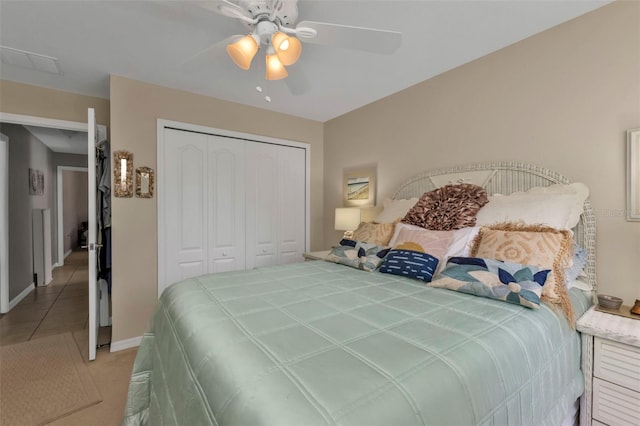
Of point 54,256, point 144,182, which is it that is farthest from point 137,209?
point 54,256

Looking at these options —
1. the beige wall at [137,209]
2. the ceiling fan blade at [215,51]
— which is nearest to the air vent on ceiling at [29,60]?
the beige wall at [137,209]

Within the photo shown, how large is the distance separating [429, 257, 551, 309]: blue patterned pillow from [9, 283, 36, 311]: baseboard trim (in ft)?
16.1

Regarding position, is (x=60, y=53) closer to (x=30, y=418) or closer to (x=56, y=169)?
(x=30, y=418)

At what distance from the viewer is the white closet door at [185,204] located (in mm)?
2873

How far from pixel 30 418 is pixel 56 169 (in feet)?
18.8

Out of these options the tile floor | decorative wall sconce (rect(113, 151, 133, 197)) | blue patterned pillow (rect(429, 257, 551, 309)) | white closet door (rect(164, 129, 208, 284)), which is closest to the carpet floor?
the tile floor

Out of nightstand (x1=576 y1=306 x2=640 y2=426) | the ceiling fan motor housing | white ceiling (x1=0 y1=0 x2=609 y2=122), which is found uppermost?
white ceiling (x1=0 y1=0 x2=609 y2=122)

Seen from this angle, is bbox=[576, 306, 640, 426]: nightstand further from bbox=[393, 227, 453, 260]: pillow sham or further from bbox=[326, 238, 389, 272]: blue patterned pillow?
bbox=[326, 238, 389, 272]: blue patterned pillow

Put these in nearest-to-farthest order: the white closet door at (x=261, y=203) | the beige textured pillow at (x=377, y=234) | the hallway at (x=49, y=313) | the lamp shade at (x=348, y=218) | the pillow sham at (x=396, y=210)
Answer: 1. the beige textured pillow at (x=377, y=234)
2. the pillow sham at (x=396, y=210)
3. the hallway at (x=49, y=313)
4. the lamp shade at (x=348, y=218)
5. the white closet door at (x=261, y=203)

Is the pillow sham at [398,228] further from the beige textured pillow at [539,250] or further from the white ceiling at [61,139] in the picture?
the white ceiling at [61,139]

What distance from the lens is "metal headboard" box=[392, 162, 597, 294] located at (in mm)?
1712

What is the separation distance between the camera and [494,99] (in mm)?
2188

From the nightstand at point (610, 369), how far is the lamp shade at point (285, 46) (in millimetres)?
1990

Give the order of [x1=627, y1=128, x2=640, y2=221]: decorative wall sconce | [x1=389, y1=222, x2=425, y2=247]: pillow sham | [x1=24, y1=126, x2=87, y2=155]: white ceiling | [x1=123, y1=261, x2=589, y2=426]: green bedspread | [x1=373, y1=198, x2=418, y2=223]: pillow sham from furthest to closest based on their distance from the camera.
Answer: [x1=24, y1=126, x2=87, y2=155]: white ceiling < [x1=373, y1=198, x2=418, y2=223]: pillow sham < [x1=389, y1=222, x2=425, y2=247]: pillow sham < [x1=627, y1=128, x2=640, y2=221]: decorative wall sconce < [x1=123, y1=261, x2=589, y2=426]: green bedspread
